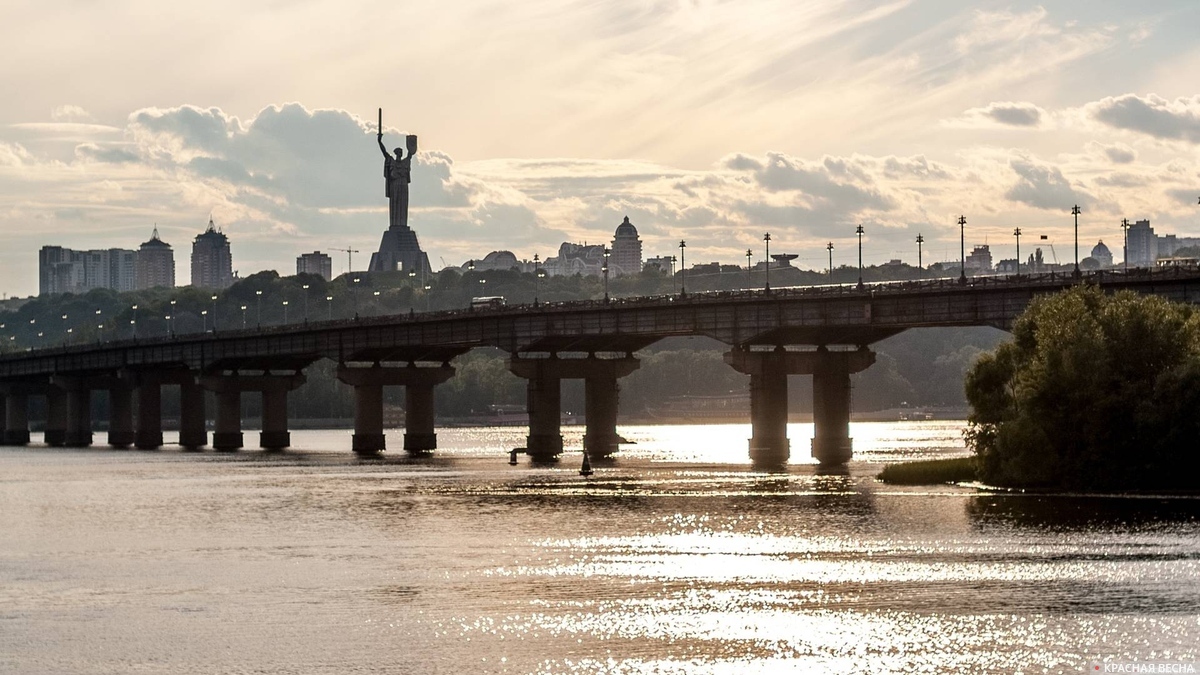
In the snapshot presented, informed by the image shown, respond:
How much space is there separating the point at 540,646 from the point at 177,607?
56.7ft

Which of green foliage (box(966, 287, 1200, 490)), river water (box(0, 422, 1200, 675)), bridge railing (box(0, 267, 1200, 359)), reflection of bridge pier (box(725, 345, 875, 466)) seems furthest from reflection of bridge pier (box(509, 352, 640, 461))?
green foliage (box(966, 287, 1200, 490))

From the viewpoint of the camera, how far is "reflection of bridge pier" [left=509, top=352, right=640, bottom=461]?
640 ft

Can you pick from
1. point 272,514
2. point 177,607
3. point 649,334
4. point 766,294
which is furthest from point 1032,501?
point 649,334

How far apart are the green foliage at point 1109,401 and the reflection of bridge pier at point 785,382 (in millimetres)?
62012

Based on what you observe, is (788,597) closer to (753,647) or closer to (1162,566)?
(753,647)

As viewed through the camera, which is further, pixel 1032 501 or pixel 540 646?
pixel 1032 501

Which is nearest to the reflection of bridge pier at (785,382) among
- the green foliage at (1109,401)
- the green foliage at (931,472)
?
the green foliage at (931,472)

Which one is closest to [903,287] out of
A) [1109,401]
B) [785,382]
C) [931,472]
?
[785,382]

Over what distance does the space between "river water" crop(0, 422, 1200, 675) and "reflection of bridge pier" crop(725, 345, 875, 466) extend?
47.9 meters

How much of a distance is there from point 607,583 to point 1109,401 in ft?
139

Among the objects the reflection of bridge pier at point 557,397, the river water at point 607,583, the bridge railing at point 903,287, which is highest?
the bridge railing at point 903,287

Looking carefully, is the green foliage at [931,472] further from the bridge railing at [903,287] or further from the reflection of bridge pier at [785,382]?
the reflection of bridge pier at [785,382]

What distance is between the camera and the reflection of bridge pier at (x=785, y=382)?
17300cm

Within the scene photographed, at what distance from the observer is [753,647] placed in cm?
5731
